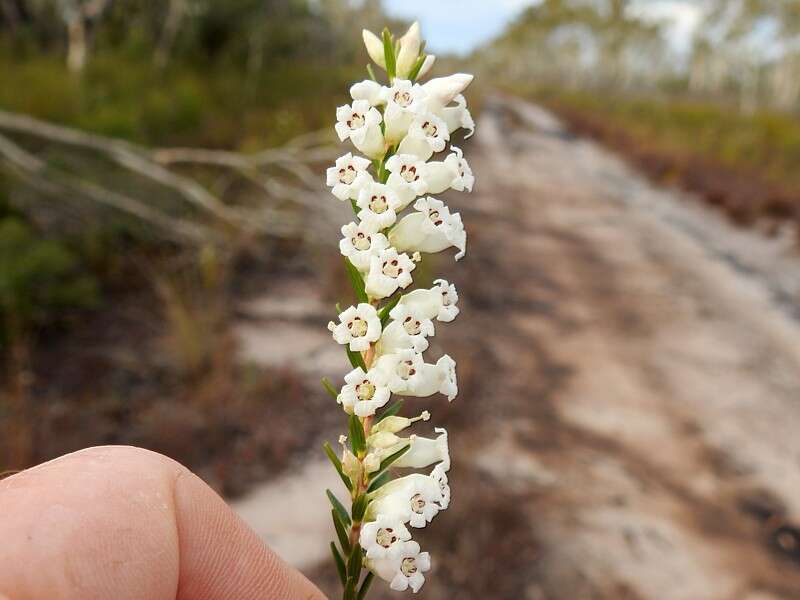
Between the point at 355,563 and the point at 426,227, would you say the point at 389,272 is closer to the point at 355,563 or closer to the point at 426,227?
the point at 426,227

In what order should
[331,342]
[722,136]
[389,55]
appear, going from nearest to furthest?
[389,55]
[331,342]
[722,136]

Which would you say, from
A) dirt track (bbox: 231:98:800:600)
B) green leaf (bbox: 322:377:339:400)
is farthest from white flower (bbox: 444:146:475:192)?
dirt track (bbox: 231:98:800:600)

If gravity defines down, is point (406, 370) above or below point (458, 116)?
below

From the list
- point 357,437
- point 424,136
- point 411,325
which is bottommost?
point 357,437

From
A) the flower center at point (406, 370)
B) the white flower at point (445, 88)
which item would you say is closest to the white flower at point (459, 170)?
the white flower at point (445, 88)

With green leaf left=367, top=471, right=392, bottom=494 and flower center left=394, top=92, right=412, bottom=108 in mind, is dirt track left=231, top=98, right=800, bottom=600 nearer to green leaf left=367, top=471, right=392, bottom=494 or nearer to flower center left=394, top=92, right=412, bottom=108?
green leaf left=367, top=471, right=392, bottom=494

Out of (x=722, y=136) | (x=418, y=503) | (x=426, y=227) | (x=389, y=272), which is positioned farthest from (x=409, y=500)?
(x=722, y=136)
